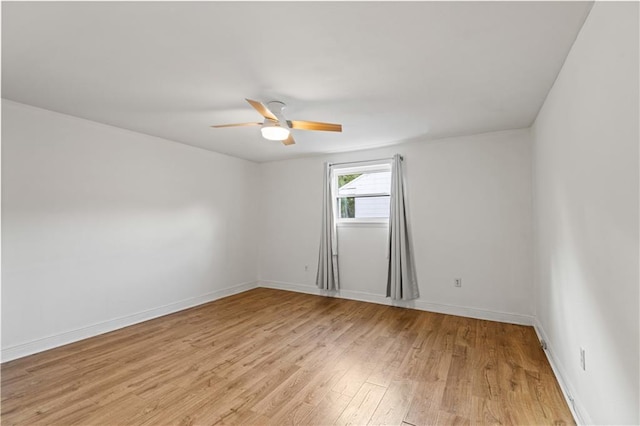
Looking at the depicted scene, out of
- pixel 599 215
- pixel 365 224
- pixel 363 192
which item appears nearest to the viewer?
pixel 599 215

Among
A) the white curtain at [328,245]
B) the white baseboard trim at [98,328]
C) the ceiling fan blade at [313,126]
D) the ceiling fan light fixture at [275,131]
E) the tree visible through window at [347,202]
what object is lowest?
the white baseboard trim at [98,328]

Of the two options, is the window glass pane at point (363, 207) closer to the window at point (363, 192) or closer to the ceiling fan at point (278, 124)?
the window at point (363, 192)

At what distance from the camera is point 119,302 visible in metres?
3.50

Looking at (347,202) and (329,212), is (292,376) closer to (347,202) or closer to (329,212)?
(329,212)

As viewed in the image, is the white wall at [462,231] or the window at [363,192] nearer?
the white wall at [462,231]

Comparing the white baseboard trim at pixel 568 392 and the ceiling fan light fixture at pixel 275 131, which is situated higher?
the ceiling fan light fixture at pixel 275 131

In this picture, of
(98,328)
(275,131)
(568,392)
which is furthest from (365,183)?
(98,328)

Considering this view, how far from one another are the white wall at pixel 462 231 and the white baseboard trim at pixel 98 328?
1.86m

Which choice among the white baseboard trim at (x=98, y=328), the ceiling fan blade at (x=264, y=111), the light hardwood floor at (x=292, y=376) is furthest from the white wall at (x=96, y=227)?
the ceiling fan blade at (x=264, y=111)

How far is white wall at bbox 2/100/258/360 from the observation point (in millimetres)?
2762

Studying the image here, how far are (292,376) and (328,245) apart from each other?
8.27 feet

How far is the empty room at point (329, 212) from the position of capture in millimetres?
1562

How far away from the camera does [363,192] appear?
15.5 feet

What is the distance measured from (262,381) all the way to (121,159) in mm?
3050
